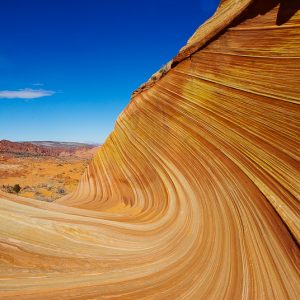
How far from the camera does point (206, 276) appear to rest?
8.27 feet

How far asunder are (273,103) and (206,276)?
193 centimetres

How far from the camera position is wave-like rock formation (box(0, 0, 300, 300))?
229 centimetres

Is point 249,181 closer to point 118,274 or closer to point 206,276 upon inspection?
point 206,276

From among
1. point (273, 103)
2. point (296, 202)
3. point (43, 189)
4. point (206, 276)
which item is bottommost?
point (43, 189)

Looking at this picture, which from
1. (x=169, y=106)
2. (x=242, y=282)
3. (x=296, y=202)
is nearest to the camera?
(x=242, y=282)

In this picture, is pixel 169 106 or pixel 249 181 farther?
pixel 169 106

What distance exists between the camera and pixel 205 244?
301 centimetres

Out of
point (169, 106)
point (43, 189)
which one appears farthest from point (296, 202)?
point (43, 189)

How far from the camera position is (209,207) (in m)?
3.57

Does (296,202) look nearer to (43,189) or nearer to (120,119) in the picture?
(120,119)

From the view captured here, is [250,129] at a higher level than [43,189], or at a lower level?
higher

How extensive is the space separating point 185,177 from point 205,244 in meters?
1.53

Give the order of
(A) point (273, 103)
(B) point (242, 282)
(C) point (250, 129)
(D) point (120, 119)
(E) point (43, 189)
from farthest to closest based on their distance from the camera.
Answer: (E) point (43, 189), (D) point (120, 119), (C) point (250, 129), (A) point (273, 103), (B) point (242, 282)

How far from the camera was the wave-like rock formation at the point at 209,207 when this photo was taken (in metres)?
2.29
